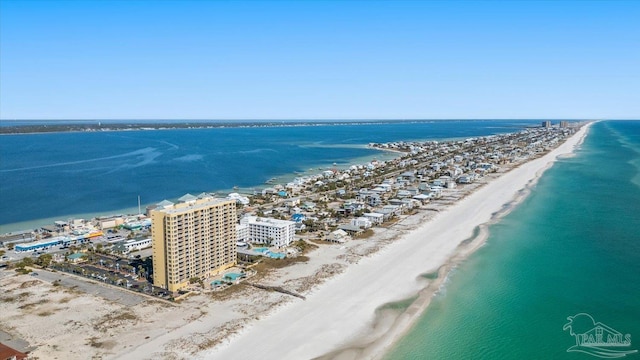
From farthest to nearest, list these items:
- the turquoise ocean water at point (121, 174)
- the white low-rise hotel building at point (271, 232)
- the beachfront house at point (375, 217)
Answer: the turquoise ocean water at point (121, 174)
the beachfront house at point (375, 217)
the white low-rise hotel building at point (271, 232)

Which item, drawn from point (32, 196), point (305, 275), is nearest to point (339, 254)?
point (305, 275)

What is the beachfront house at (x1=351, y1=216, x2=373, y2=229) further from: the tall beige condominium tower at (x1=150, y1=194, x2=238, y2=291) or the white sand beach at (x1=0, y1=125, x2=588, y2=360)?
the tall beige condominium tower at (x1=150, y1=194, x2=238, y2=291)

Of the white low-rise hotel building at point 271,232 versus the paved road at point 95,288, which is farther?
the white low-rise hotel building at point 271,232

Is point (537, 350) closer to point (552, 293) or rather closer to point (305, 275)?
point (552, 293)

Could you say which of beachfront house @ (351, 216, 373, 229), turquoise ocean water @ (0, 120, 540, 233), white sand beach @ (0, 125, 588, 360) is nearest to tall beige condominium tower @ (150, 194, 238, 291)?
white sand beach @ (0, 125, 588, 360)

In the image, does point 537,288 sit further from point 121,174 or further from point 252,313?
point 121,174

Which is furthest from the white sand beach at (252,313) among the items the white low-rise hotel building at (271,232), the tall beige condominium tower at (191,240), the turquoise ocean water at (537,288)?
the white low-rise hotel building at (271,232)

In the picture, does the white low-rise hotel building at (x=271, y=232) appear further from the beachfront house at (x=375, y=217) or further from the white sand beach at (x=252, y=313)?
the beachfront house at (x=375, y=217)
